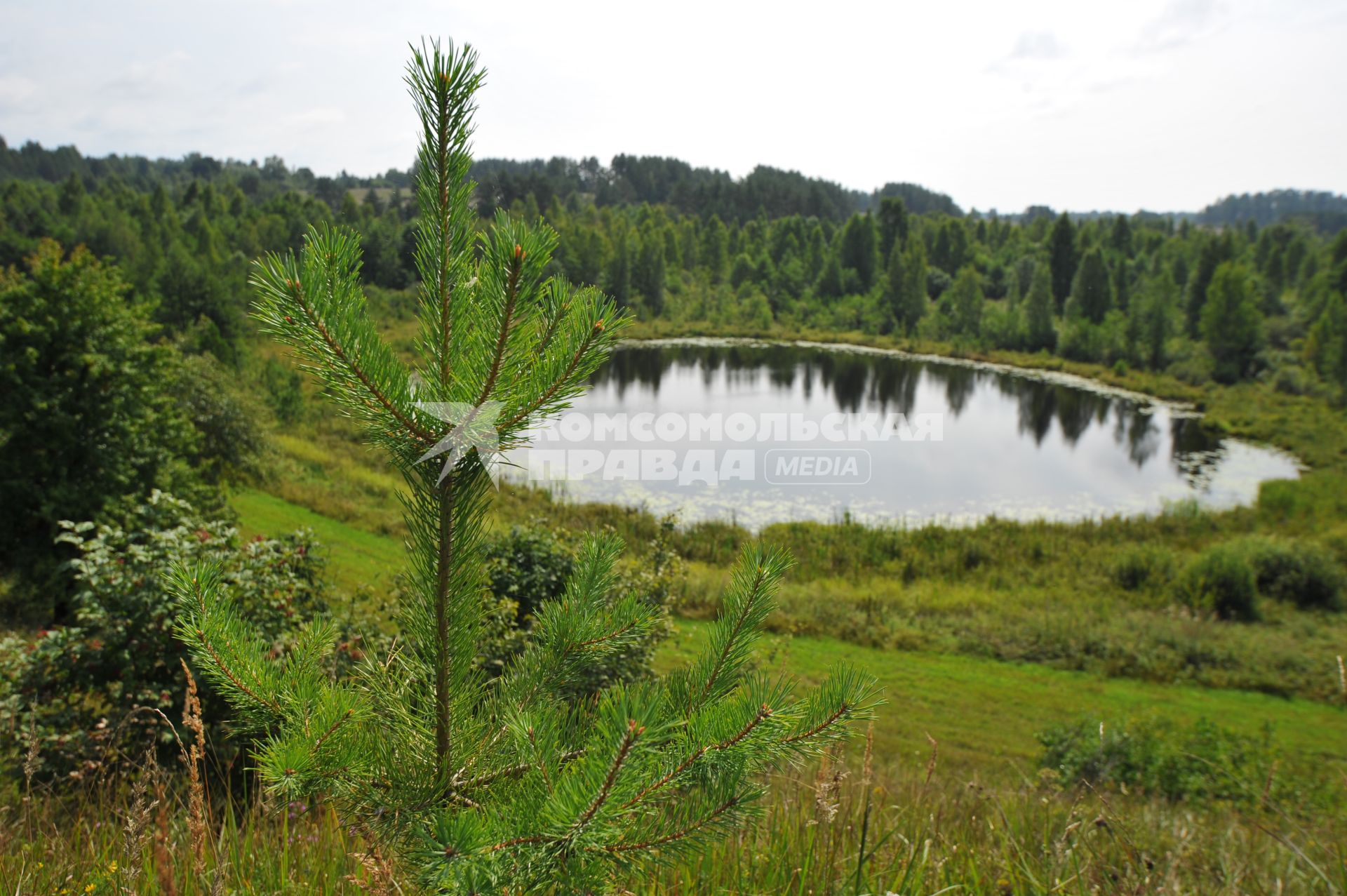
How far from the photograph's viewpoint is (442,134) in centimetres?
117

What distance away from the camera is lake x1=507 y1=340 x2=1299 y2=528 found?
1977cm

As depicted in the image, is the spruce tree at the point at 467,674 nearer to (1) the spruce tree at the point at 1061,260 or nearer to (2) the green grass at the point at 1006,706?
(2) the green grass at the point at 1006,706

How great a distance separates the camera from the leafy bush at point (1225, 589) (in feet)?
43.2

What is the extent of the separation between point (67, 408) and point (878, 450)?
21.9 metres

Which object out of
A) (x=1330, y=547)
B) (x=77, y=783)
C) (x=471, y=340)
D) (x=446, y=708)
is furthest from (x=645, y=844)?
(x=1330, y=547)

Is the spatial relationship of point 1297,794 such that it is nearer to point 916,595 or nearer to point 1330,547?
point 916,595

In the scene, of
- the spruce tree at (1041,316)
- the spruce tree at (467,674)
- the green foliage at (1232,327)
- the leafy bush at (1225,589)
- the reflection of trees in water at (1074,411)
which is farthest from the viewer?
the spruce tree at (1041,316)

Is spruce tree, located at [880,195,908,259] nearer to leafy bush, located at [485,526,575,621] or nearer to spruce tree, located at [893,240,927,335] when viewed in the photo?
spruce tree, located at [893,240,927,335]

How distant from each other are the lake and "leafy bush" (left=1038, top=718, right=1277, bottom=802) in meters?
9.48

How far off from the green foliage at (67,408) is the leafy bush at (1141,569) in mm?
15926

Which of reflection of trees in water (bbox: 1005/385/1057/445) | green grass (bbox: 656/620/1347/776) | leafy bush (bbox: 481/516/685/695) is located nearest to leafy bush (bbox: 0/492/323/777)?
leafy bush (bbox: 481/516/685/695)

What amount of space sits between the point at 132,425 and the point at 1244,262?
70.5m

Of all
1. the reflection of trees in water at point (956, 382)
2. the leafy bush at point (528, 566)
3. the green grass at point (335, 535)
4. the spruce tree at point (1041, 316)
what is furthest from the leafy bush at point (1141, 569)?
the spruce tree at point (1041, 316)

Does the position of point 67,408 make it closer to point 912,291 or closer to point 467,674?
point 467,674
